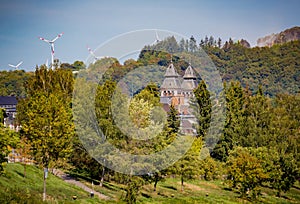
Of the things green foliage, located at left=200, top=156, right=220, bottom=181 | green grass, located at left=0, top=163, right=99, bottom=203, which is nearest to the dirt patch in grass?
green foliage, located at left=200, top=156, right=220, bottom=181

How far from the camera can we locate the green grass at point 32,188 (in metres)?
21.7

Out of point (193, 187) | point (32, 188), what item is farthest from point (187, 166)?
point (32, 188)

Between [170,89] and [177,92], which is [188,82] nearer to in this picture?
[177,92]

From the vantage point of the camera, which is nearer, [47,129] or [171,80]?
[47,129]

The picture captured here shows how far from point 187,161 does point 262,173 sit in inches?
259

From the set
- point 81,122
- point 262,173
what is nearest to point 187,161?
point 262,173

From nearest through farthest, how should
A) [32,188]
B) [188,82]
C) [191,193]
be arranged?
1. [32,188]
2. [191,193]
3. [188,82]

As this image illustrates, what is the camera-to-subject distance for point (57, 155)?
81.7 feet

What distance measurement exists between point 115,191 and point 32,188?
8.49 m

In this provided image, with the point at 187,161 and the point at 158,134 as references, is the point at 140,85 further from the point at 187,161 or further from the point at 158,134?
the point at 158,134

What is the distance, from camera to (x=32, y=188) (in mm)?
26500

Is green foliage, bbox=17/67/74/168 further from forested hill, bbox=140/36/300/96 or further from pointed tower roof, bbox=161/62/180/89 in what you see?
forested hill, bbox=140/36/300/96

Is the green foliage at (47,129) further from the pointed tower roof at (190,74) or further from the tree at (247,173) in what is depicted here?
the pointed tower roof at (190,74)

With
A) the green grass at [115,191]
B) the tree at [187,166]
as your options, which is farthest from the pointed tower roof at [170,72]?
the tree at [187,166]
